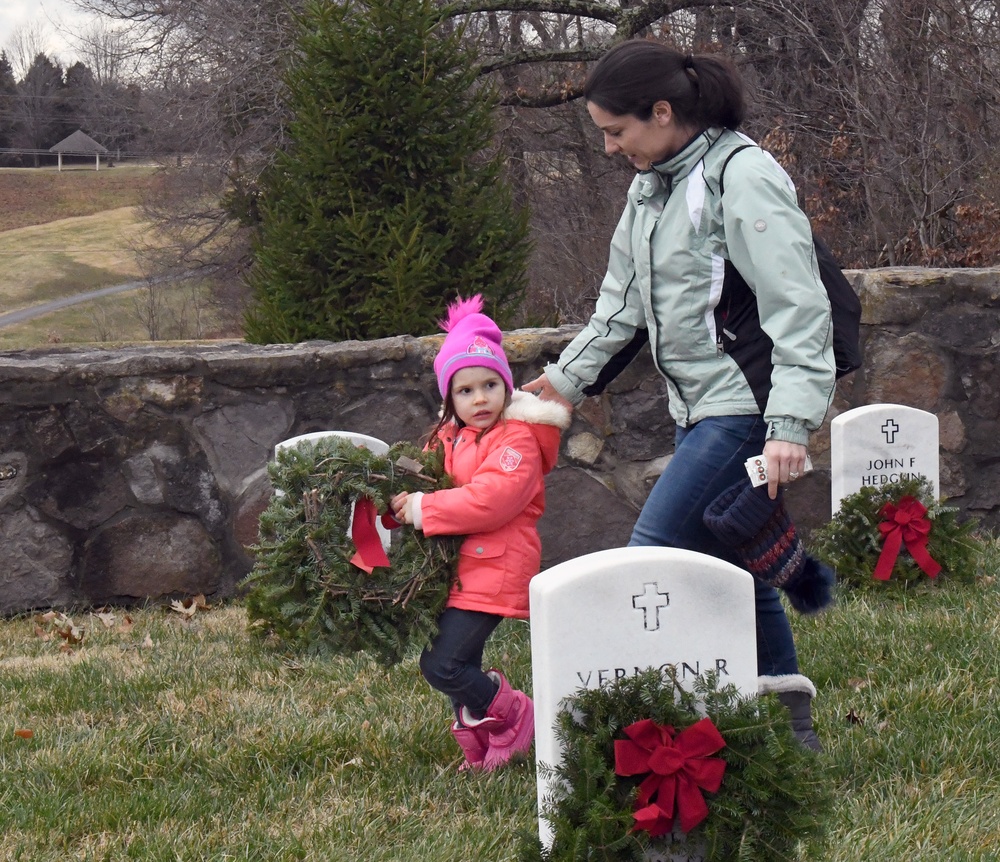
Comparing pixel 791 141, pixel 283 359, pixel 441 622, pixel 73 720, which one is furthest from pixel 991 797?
pixel 791 141

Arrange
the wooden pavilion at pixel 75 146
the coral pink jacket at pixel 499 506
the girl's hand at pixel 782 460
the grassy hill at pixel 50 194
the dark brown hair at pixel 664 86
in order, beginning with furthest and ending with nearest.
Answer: the grassy hill at pixel 50 194
the wooden pavilion at pixel 75 146
the coral pink jacket at pixel 499 506
the dark brown hair at pixel 664 86
the girl's hand at pixel 782 460

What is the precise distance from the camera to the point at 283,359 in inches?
206

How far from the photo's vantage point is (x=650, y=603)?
93.8 inches

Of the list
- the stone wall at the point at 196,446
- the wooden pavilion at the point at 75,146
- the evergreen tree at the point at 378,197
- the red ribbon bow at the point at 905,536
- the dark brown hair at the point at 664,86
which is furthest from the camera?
the wooden pavilion at the point at 75,146

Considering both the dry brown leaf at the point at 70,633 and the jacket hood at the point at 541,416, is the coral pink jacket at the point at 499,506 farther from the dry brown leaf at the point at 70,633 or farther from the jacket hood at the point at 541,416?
the dry brown leaf at the point at 70,633

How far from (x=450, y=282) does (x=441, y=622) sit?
11.6ft

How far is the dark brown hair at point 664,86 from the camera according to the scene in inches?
116

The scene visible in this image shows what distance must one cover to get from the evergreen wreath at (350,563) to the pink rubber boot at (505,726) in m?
0.29

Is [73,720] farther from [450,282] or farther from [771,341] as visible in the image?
[450,282]

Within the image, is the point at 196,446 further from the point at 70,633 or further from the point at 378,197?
the point at 378,197

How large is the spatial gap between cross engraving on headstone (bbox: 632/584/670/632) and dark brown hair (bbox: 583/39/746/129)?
1.25m

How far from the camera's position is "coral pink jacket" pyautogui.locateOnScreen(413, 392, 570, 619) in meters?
3.06

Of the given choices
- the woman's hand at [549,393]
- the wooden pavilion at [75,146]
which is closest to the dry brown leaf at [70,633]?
the woman's hand at [549,393]

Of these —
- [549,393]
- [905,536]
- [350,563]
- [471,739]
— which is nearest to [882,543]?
[905,536]
